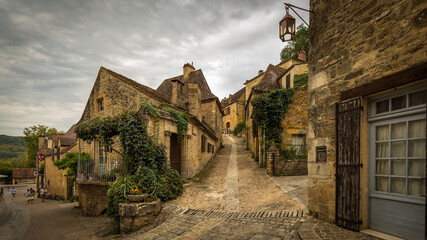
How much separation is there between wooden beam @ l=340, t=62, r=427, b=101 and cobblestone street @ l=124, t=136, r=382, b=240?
255 cm

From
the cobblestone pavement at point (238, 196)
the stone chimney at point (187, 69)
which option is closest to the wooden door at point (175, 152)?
the cobblestone pavement at point (238, 196)

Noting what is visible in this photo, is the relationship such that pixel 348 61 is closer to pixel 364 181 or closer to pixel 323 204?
pixel 364 181

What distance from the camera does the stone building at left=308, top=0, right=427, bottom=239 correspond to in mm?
3201

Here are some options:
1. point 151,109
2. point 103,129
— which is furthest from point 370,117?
point 103,129

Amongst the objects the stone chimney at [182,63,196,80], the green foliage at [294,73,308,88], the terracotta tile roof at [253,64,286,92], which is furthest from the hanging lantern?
the stone chimney at [182,63,196,80]

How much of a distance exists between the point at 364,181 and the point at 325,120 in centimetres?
143

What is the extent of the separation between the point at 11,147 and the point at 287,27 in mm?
107041

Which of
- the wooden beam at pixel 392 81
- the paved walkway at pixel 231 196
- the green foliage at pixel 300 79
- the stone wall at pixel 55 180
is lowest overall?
the stone wall at pixel 55 180

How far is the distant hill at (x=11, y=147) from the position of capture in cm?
7219

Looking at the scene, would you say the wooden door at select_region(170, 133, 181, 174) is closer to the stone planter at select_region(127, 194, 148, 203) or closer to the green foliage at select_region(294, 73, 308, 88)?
the stone planter at select_region(127, 194, 148, 203)

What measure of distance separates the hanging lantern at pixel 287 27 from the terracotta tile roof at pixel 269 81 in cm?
1228

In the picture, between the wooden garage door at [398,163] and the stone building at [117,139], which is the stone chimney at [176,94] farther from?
the wooden garage door at [398,163]

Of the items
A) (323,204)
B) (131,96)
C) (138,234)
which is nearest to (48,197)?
(131,96)

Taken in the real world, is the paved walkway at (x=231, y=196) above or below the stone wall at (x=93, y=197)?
above
